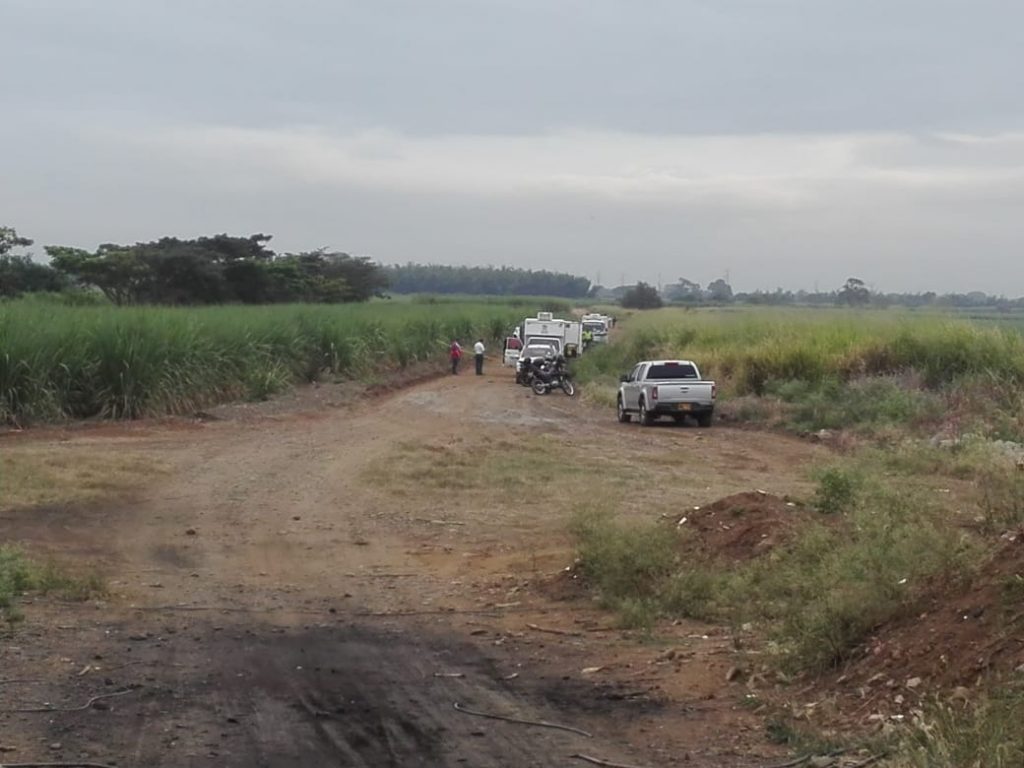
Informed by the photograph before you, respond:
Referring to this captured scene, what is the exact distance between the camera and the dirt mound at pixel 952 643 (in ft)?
23.8

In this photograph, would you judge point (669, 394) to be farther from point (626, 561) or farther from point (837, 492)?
point (626, 561)

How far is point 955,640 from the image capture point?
7.68 metres

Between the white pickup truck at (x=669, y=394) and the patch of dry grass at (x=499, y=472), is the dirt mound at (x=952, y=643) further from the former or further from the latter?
the white pickup truck at (x=669, y=394)

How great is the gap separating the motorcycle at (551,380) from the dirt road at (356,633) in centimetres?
2016

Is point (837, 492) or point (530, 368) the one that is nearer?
point (837, 492)

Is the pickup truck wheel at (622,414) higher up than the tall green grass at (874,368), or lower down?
lower down

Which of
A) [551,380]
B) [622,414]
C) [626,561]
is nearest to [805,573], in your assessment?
[626,561]

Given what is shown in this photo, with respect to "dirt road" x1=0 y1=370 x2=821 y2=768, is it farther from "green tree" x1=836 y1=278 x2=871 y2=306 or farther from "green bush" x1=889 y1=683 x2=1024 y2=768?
"green tree" x1=836 y1=278 x2=871 y2=306

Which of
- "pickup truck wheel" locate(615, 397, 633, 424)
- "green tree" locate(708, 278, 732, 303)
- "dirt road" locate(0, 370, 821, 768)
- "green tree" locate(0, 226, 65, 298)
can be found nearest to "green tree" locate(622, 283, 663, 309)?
"green tree" locate(708, 278, 732, 303)

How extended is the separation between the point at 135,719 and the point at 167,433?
64.1ft

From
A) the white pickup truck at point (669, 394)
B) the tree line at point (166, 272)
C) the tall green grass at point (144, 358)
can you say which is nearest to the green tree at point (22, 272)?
the tree line at point (166, 272)

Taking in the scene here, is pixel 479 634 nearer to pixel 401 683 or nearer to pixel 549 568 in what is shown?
pixel 401 683

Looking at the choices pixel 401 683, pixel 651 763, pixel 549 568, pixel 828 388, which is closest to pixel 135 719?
pixel 401 683

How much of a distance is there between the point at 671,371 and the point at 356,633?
23.6 metres
